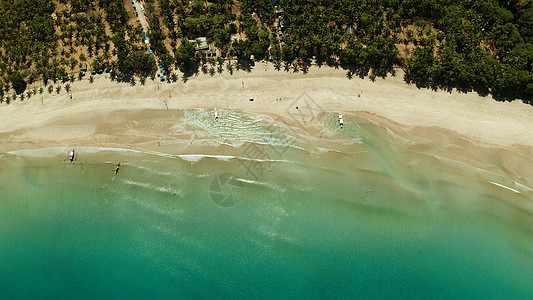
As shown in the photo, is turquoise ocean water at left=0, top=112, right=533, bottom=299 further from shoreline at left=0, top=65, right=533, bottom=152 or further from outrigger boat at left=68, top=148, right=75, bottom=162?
shoreline at left=0, top=65, right=533, bottom=152

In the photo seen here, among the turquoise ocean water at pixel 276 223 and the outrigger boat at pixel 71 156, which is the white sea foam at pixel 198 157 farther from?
the outrigger boat at pixel 71 156

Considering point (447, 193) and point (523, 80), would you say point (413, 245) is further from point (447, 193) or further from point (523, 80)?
point (523, 80)

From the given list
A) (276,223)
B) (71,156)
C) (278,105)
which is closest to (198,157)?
(278,105)

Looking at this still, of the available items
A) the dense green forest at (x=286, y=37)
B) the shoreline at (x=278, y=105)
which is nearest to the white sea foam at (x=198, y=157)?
the shoreline at (x=278, y=105)

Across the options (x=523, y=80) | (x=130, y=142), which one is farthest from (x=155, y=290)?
(x=523, y=80)

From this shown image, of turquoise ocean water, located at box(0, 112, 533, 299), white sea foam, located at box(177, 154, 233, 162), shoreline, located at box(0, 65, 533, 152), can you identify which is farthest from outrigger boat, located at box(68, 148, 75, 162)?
white sea foam, located at box(177, 154, 233, 162)
